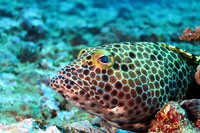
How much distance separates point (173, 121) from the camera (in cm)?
252

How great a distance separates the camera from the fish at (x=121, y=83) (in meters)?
2.79

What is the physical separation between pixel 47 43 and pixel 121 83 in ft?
22.8

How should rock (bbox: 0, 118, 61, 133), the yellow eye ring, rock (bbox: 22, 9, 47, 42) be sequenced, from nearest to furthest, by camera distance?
rock (bbox: 0, 118, 61, 133) → the yellow eye ring → rock (bbox: 22, 9, 47, 42)

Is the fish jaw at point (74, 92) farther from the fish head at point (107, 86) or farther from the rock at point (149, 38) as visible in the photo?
the rock at point (149, 38)

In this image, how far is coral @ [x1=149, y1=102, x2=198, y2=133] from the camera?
248cm

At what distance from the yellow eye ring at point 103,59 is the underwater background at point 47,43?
1.10m

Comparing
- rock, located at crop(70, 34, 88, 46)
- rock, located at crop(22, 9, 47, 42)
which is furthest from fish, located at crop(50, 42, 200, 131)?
rock, located at crop(22, 9, 47, 42)

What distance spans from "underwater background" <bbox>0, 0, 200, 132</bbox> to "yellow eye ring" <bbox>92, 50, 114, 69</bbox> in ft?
3.61

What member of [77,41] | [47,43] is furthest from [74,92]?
[47,43]

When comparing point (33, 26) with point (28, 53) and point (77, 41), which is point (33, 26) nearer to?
point (77, 41)

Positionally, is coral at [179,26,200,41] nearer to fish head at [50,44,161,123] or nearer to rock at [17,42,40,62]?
fish head at [50,44,161,123]

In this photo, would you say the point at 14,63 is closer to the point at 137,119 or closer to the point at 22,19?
the point at 22,19

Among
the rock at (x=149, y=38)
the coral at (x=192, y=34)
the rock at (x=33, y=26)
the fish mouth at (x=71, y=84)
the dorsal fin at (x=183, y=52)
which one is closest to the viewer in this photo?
the fish mouth at (x=71, y=84)

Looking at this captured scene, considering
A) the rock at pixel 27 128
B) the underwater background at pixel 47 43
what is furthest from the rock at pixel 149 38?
the rock at pixel 27 128
